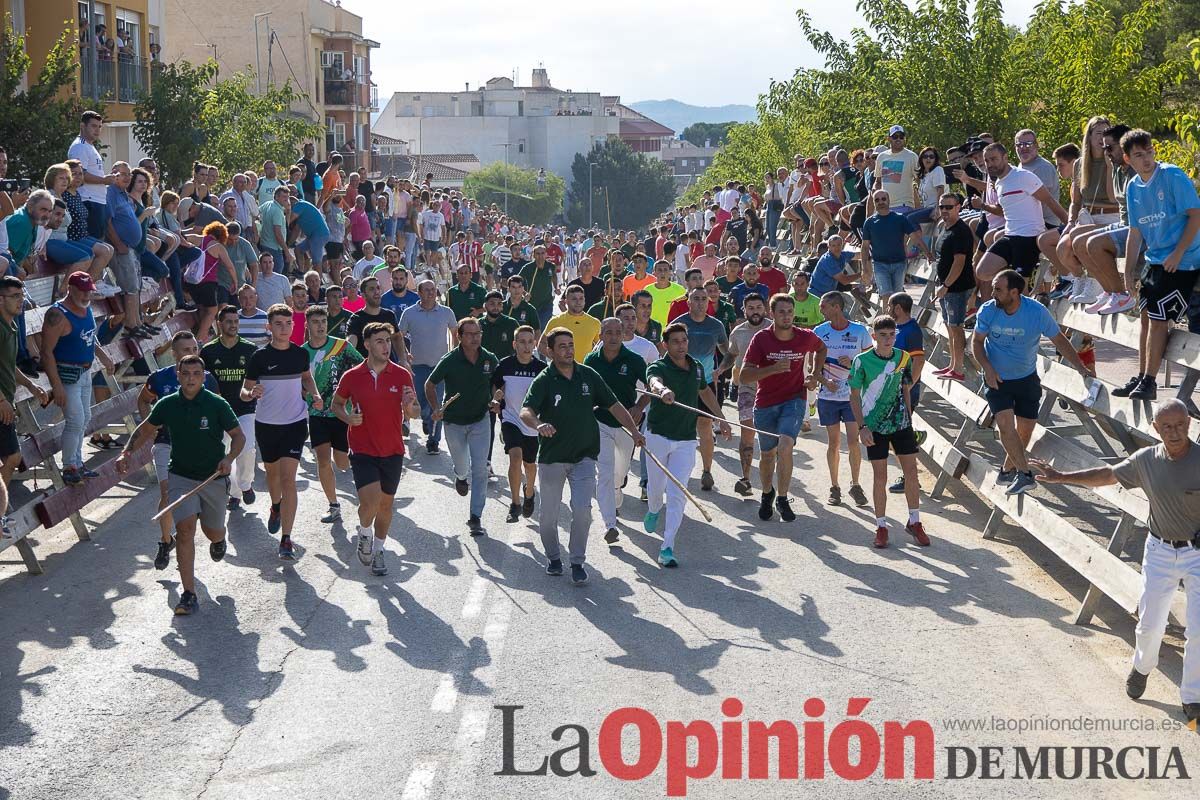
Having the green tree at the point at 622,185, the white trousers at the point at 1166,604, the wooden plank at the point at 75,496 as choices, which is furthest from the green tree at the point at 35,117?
the green tree at the point at 622,185

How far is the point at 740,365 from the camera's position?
1476cm

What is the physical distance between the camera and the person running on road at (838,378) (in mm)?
13969

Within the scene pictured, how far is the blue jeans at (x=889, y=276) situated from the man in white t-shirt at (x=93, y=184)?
915cm

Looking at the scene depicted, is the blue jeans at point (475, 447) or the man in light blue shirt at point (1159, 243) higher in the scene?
the man in light blue shirt at point (1159, 243)

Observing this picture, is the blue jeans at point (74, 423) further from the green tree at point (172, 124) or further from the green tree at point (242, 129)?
the green tree at point (242, 129)

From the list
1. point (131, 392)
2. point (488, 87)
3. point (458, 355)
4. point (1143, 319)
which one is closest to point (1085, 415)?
point (1143, 319)

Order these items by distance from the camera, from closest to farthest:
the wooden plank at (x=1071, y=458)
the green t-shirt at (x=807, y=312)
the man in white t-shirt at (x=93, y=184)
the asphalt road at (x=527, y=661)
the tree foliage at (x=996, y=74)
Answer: the asphalt road at (x=527, y=661), the wooden plank at (x=1071, y=458), the green t-shirt at (x=807, y=312), the man in white t-shirt at (x=93, y=184), the tree foliage at (x=996, y=74)

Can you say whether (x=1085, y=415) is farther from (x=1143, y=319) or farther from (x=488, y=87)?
(x=488, y=87)

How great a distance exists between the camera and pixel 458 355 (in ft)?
43.3

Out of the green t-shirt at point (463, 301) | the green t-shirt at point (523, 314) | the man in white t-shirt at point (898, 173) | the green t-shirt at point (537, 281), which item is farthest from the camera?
the green t-shirt at point (537, 281)

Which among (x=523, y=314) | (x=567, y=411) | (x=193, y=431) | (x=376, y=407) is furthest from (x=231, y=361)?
(x=523, y=314)

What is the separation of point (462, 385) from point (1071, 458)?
17.2 ft

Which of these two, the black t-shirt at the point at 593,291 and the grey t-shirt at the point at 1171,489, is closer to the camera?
the grey t-shirt at the point at 1171,489

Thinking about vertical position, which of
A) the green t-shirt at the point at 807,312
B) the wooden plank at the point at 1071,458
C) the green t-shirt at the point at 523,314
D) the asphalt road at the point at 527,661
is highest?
the green t-shirt at the point at 807,312
